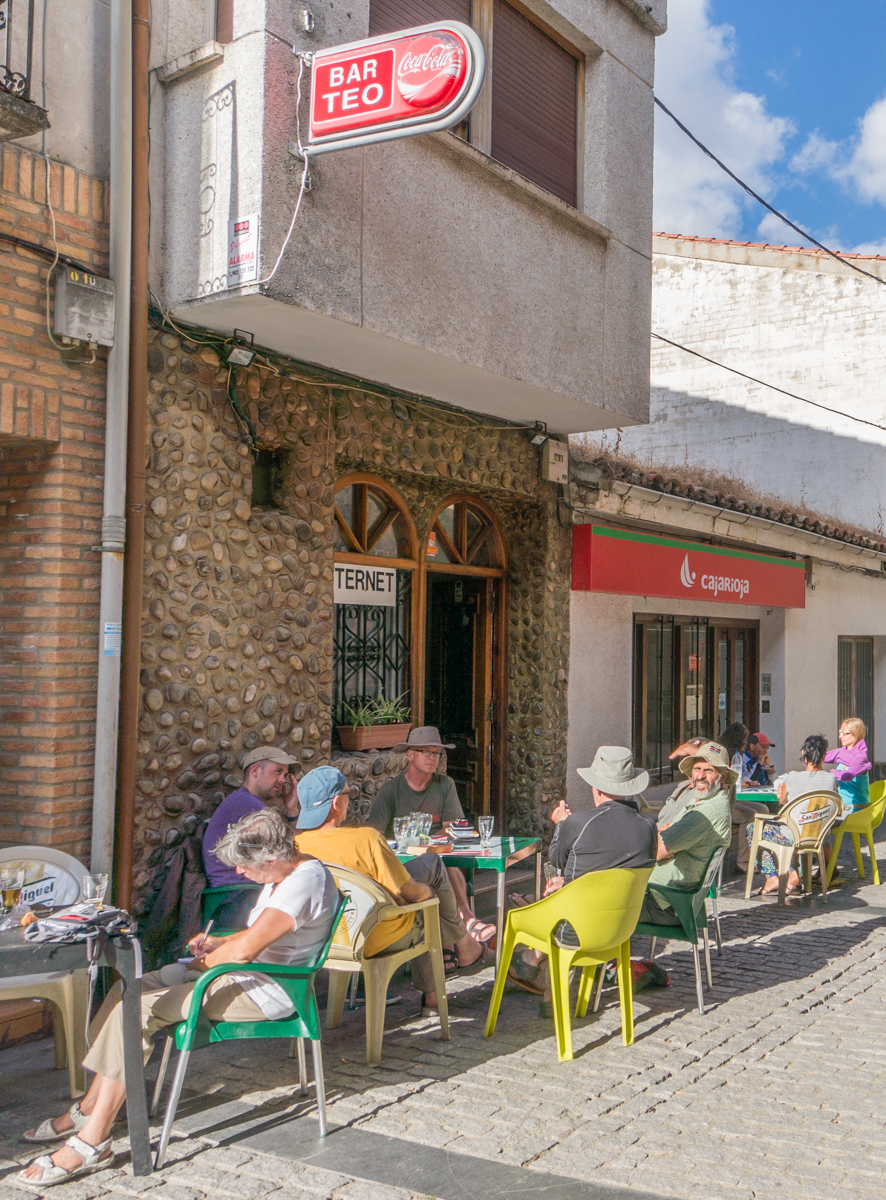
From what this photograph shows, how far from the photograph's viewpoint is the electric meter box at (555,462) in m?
9.33

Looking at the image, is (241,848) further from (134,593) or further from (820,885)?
(820,885)

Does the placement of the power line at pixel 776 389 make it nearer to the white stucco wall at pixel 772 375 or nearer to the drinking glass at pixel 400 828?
the white stucco wall at pixel 772 375

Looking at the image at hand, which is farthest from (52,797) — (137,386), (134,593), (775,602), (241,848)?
(775,602)

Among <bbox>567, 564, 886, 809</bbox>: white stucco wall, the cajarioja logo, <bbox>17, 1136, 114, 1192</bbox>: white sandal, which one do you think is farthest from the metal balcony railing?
the cajarioja logo

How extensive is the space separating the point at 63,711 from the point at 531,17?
6.37 m

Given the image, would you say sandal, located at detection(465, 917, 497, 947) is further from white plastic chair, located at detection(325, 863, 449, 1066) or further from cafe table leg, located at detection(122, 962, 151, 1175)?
cafe table leg, located at detection(122, 962, 151, 1175)

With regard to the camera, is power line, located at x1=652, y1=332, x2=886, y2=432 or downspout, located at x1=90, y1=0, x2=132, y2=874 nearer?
downspout, located at x1=90, y1=0, x2=132, y2=874

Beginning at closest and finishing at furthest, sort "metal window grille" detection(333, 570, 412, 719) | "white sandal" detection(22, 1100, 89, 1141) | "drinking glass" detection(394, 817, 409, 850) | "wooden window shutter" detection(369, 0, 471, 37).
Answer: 1. "white sandal" detection(22, 1100, 89, 1141)
2. "drinking glass" detection(394, 817, 409, 850)
3. "wooden window shutter" detection(369, 0, 471, 37)
4. "metal window grille" detection(333, 570, 412, 719)

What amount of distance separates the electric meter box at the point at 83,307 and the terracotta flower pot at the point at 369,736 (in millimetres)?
3369

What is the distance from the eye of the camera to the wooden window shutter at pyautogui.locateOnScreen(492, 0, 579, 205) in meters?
7.98

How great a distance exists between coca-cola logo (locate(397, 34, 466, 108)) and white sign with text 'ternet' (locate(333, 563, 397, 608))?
11.2 feet

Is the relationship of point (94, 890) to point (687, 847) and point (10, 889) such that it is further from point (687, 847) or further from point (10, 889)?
point (687, 847)

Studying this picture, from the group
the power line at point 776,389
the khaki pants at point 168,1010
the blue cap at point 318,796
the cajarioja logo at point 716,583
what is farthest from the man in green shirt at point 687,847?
the power line at point 776,389

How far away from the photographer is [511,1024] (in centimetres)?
543
